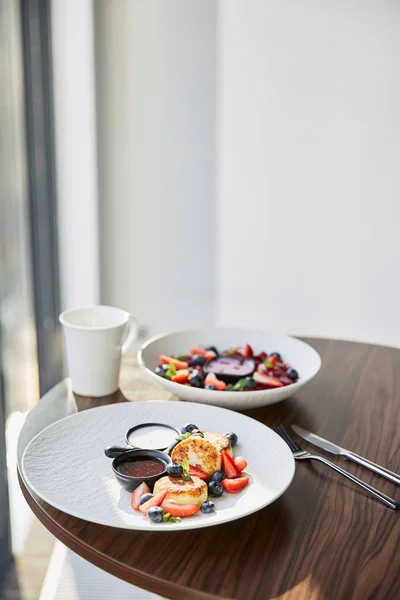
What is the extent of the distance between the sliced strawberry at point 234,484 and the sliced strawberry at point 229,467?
0.08ft

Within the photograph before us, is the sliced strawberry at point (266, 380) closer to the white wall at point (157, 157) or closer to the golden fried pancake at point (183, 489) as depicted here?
the golden fried pancake at point (183, 489)

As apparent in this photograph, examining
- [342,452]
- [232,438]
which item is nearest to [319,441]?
[342,452]

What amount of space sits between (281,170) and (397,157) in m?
0.45

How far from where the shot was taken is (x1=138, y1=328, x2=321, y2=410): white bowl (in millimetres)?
1338

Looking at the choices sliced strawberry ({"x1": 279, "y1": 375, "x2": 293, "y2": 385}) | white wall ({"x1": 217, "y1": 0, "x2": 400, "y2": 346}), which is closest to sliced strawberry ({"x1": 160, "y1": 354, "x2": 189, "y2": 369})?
sliced strawberry ({"x1": 279, "y1": 375, "x2": 293, "y2": 385})

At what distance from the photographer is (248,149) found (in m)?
2.88

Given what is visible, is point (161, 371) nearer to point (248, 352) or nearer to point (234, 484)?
point (248, 352)

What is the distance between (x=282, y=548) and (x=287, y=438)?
33 centimetres

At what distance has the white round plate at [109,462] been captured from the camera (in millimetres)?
979

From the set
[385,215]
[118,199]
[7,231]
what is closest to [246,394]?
[7,231]

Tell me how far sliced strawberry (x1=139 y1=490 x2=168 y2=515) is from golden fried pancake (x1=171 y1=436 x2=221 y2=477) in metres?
0.11

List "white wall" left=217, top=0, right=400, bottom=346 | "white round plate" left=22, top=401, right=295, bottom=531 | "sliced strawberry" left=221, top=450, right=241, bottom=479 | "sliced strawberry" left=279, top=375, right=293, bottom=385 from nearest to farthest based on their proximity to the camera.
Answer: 1. "white round plate" left=22, top=401, right=295, bottom=531
2. "sliced strawberry" left=221, top=450, right=241, bottom=479
3. "sliced strawberry" left=279, top=375, right=293, bottom=385
4. "white wall" left=217, top=0, right=400, bottom=346

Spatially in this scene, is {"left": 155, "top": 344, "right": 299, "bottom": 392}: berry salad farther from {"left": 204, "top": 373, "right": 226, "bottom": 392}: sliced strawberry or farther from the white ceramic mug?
the white ceramic mug

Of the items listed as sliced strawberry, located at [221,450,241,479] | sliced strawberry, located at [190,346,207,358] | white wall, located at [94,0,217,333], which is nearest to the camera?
sliced strawberry, located at [221,450,241,479]
